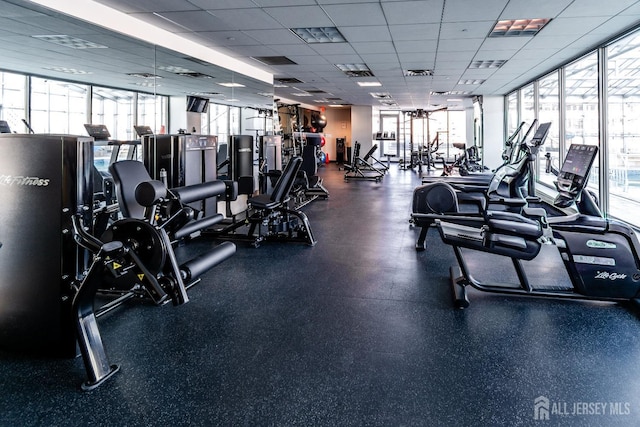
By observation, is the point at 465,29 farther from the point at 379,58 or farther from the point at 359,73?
the point at 359,73

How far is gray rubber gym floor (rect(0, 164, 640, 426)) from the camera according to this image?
1.77m

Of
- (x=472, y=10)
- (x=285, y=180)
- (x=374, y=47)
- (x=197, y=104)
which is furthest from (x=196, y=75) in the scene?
(x=472, y=10)

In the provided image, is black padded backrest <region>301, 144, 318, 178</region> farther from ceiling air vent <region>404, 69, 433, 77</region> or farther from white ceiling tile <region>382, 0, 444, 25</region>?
white ceiling tile <region>382, 0, 444, 25</region>

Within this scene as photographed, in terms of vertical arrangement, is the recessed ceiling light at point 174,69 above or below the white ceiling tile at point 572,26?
below

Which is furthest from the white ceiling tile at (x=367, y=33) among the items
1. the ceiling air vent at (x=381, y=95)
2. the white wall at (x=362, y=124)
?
the white wall at (x=362, y=124)

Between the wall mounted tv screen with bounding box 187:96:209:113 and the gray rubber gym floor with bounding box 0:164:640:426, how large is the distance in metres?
4.23

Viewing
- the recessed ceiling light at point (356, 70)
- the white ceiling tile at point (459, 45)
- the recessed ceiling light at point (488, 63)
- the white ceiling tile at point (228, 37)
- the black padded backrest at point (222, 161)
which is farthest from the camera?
the recessed ceiling light at point (356, 70)

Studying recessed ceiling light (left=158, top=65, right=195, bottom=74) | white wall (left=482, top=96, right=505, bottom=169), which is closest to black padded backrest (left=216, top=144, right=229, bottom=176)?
recessed ceiling light (left=158, top=65, right=195, bottom=74)

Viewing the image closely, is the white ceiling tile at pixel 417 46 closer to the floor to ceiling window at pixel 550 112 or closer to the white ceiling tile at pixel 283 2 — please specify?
the white ceiling tile at pixel 283 2

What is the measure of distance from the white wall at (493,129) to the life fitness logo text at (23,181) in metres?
13.0

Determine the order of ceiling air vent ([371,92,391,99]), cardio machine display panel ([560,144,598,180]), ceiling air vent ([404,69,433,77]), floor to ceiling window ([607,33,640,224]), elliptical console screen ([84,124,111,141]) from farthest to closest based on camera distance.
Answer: ceiling air vent ([371,92,391,99]), ceiling air vent ([404,69,433,77]), floor to ceiling window ([607,33,640,224]), elliptical console screen ([84,124,111,141]), cardio machine display panel ([560,144,598,180])

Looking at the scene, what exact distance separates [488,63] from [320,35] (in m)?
3.72

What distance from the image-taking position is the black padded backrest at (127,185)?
2.81m

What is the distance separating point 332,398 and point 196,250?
3048mm
